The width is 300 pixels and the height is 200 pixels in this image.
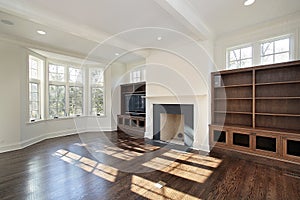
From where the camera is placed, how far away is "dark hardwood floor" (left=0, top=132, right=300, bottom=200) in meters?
2.19

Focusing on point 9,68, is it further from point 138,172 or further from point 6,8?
point 138,172

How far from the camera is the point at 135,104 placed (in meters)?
6.05

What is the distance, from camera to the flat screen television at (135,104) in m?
5.81

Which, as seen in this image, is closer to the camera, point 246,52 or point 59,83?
point 246,52

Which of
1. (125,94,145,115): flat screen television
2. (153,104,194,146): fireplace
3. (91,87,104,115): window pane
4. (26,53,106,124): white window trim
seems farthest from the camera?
(91,87,104,115): window pane

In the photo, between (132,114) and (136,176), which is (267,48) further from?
(132,114)

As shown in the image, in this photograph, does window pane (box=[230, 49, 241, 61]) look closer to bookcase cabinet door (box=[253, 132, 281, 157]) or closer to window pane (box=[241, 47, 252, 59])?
window pane (box=[241, 47, 252, 59])

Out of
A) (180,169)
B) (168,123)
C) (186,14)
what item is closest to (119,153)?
(180,169)

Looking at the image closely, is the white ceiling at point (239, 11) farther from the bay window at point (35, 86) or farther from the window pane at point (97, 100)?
the bay window at point (35, 86)

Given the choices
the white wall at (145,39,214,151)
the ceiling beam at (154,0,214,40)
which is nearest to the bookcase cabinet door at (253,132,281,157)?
the white wall at (145,39,214,151)

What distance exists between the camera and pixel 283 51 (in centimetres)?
338

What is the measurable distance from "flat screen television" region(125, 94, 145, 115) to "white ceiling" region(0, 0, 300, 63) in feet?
7.22

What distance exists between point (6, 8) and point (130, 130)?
4570mm

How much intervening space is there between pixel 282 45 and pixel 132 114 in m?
4.73
